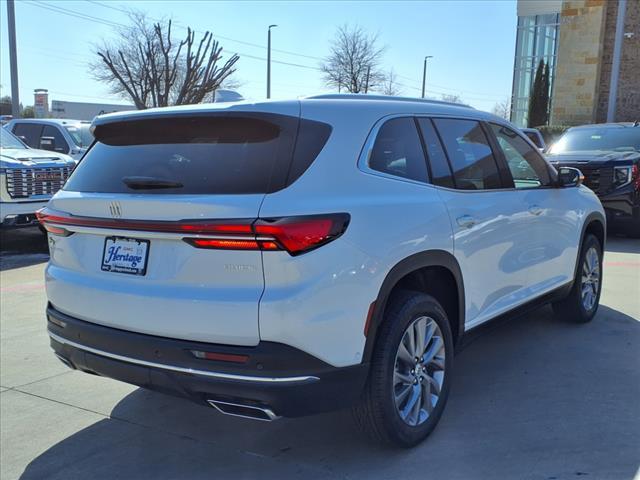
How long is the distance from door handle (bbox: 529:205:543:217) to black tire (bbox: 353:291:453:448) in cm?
144

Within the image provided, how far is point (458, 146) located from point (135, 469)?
263 centimetres

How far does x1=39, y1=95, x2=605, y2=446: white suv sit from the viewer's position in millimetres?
2645

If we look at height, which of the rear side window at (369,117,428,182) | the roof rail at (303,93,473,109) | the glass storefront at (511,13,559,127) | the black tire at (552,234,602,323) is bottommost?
the black tire at (552,234,602,323)

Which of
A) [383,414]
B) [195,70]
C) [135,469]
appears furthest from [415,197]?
[195,70]

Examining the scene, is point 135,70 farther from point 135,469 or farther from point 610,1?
point 135,469

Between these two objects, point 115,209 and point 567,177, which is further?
point 567,177

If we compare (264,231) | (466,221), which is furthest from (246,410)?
(466,221)

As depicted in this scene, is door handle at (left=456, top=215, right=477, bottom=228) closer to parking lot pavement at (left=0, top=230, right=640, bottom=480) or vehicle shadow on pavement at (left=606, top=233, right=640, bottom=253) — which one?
parking lot pavement at (left=0, top=230, right=640, bottom=480)

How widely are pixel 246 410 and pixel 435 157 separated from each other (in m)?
1.81

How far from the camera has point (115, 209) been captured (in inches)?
118

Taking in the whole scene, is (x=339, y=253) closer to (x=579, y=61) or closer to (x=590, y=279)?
(x=590, y=279)

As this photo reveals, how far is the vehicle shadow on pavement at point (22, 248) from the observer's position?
28.9 feet

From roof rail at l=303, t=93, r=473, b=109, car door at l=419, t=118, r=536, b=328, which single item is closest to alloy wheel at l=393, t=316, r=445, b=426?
car door at l=419, t=118, r=536, b=328

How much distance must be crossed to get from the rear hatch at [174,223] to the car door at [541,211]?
82.5 inches
